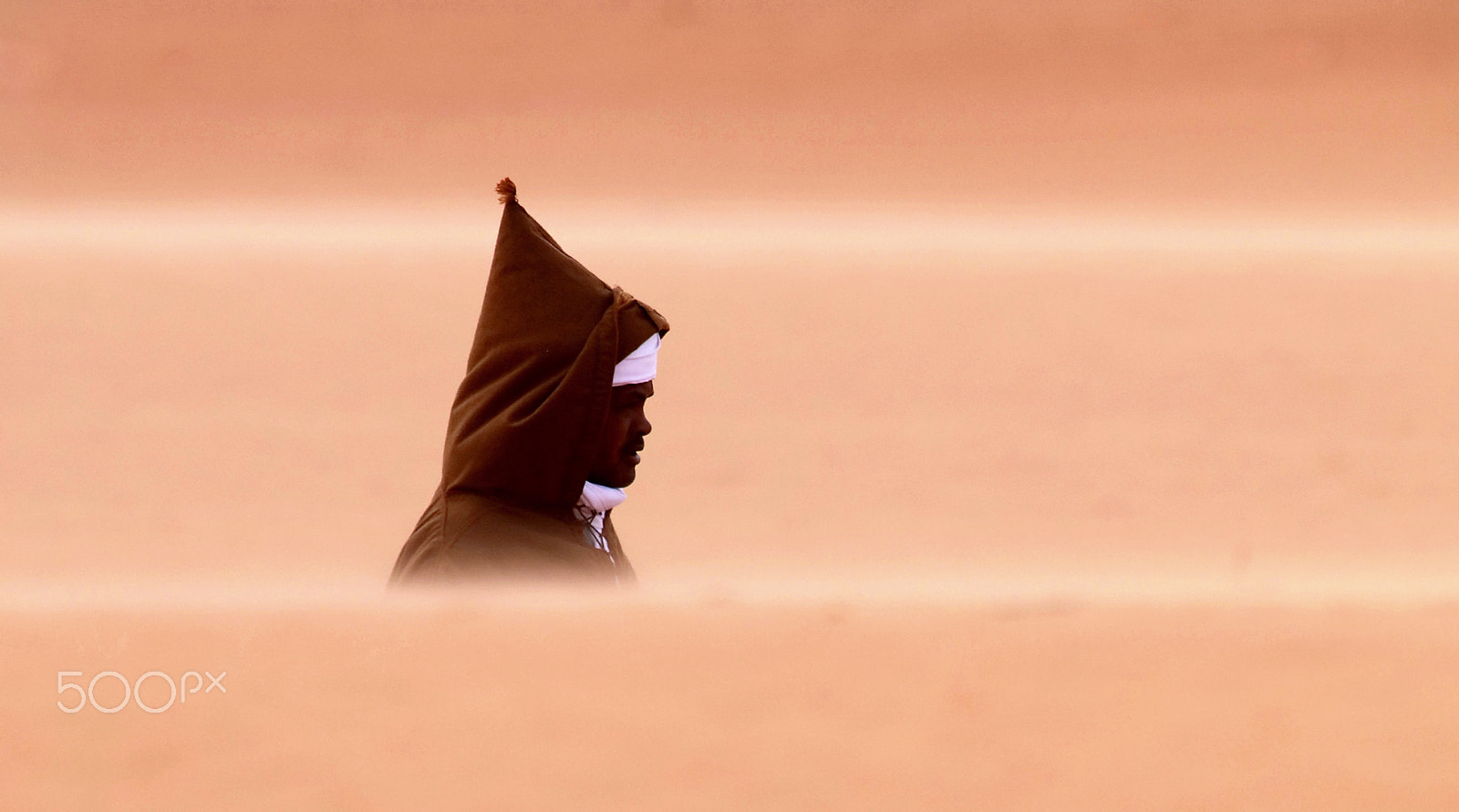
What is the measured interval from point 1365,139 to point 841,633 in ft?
27.3

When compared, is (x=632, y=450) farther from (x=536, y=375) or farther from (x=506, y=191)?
(x=506, y=191)

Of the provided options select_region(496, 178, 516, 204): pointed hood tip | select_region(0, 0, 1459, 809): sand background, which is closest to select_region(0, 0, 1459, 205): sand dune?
select_region(0, 0, 1459, 809): sand background

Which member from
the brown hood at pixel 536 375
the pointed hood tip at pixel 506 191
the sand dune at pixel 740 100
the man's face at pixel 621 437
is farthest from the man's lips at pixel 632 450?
the sand dune at pixel 740 100

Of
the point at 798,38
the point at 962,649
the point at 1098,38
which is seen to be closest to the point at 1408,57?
the point at 1098,38

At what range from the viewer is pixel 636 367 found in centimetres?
208

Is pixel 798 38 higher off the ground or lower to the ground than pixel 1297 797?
higher

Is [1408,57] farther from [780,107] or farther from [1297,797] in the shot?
[1297,797]

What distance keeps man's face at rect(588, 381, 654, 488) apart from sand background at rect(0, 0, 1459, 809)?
0.23 m

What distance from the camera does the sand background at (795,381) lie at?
1348 mm

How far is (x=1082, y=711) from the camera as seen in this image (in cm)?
142

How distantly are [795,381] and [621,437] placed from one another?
12.0ft

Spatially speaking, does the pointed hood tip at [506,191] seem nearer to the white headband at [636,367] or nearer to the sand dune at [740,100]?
the white headband at [636,367]

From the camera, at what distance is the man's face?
6.77ft

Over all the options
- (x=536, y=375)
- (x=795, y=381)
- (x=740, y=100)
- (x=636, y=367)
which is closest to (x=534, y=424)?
(x=536, y=375)
